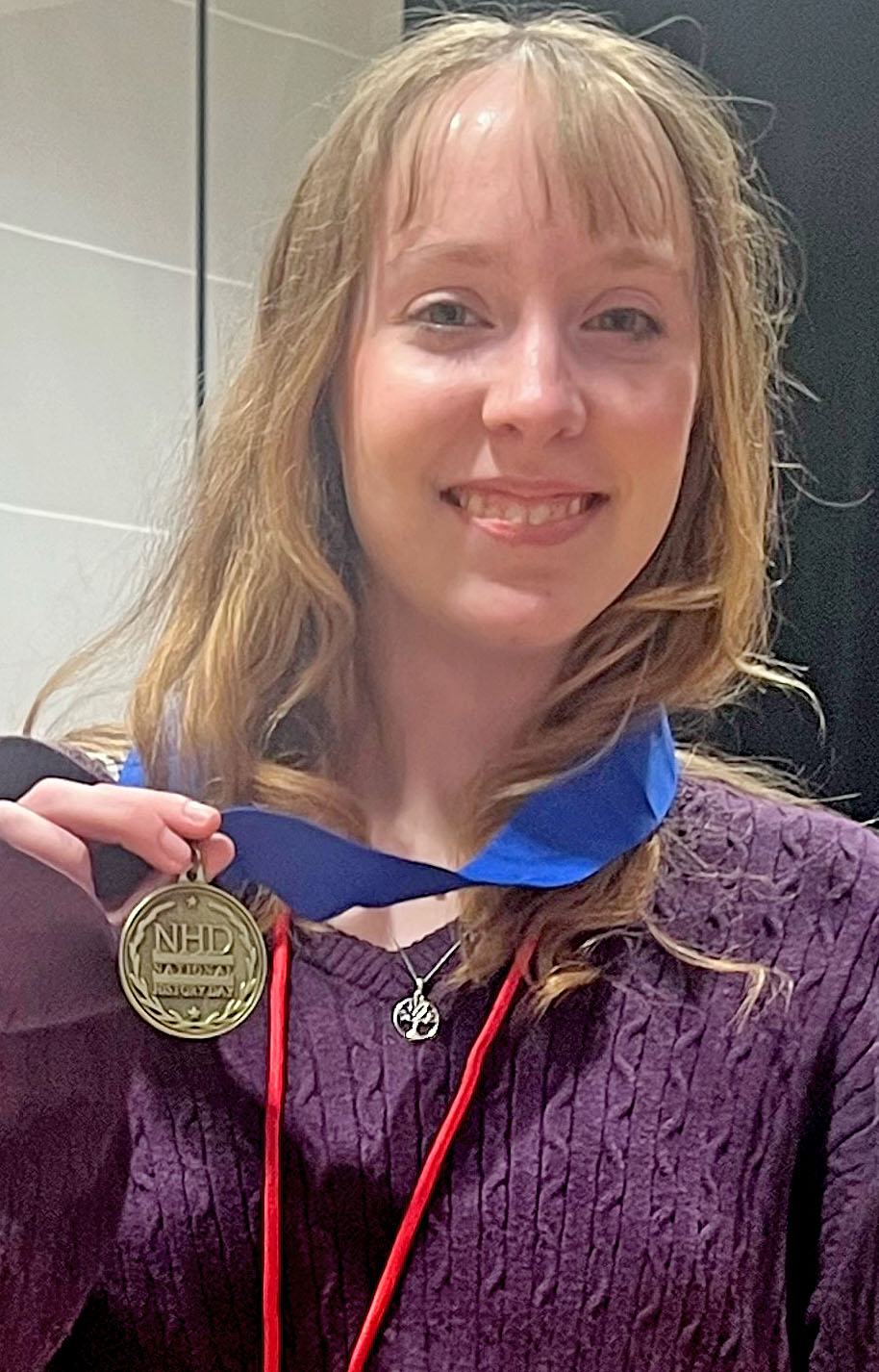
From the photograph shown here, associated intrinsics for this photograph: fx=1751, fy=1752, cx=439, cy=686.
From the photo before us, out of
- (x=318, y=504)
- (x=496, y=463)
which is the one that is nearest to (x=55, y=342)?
(x=318, y=504)

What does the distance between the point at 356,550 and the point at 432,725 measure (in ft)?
0.29

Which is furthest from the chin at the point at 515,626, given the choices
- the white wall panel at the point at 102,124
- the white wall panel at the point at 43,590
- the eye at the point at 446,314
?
the white wall panel at the point at 102,124

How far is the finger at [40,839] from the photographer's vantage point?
0.60 meters

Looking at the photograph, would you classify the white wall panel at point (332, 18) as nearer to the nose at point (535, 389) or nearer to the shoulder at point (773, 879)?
the nose at point (535, 389)

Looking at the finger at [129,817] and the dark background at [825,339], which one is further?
the dark background at [825,339]

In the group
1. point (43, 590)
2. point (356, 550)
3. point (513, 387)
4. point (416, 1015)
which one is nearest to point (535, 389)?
point (513, 387)

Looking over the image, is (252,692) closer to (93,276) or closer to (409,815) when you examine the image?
(409,815)

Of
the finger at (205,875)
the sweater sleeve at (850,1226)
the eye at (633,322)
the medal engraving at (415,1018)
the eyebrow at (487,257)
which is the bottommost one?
the sweater sleeve at (850,1226)

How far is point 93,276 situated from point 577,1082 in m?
0.72

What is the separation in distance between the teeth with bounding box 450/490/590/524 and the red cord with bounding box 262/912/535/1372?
0.60 feet

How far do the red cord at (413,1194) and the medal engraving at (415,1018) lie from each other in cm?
2

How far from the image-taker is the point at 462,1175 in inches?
27.0

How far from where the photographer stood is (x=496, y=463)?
709mm

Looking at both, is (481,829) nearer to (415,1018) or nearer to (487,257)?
(415,1018)
